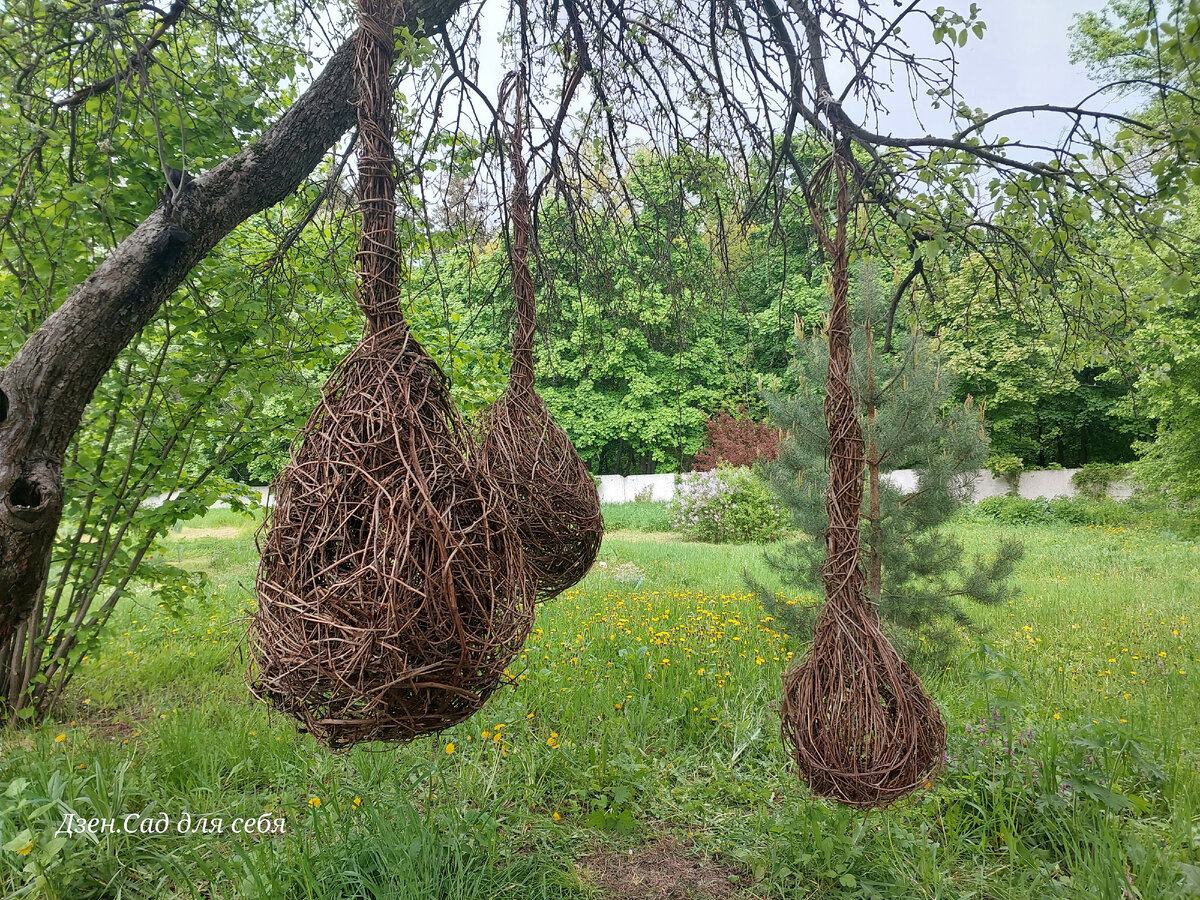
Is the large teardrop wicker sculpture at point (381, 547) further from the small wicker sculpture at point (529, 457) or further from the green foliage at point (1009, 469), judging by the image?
the green foliage at point (1009, 469)

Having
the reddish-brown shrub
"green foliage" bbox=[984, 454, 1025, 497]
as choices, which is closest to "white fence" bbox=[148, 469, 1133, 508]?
"green foliage" bbox=[984, 454, 1025, 497]

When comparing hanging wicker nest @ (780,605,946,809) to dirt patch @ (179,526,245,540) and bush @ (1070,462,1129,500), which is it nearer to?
dirt patch @ (179,526,245,540)

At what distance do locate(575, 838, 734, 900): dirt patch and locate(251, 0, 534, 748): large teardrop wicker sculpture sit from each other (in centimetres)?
160

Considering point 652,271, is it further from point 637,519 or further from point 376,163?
point 637,519

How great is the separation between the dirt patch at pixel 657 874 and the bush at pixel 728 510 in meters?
10.2

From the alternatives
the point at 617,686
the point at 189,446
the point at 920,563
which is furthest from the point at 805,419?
the point at 189,446

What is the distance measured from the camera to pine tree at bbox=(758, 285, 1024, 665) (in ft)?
13.9

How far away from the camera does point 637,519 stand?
52.3ft

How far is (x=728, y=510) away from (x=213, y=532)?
11.0 metres

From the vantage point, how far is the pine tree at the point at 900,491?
4246 mm

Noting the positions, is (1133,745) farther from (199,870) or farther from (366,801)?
(199,870)

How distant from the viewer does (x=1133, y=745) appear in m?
2.95

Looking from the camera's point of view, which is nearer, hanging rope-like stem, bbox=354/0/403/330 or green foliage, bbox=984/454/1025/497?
hanging rope-like stem, bbox=354/0/403/330

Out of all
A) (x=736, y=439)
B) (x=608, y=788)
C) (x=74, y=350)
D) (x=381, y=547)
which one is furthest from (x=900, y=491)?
(x=736, y=439)
